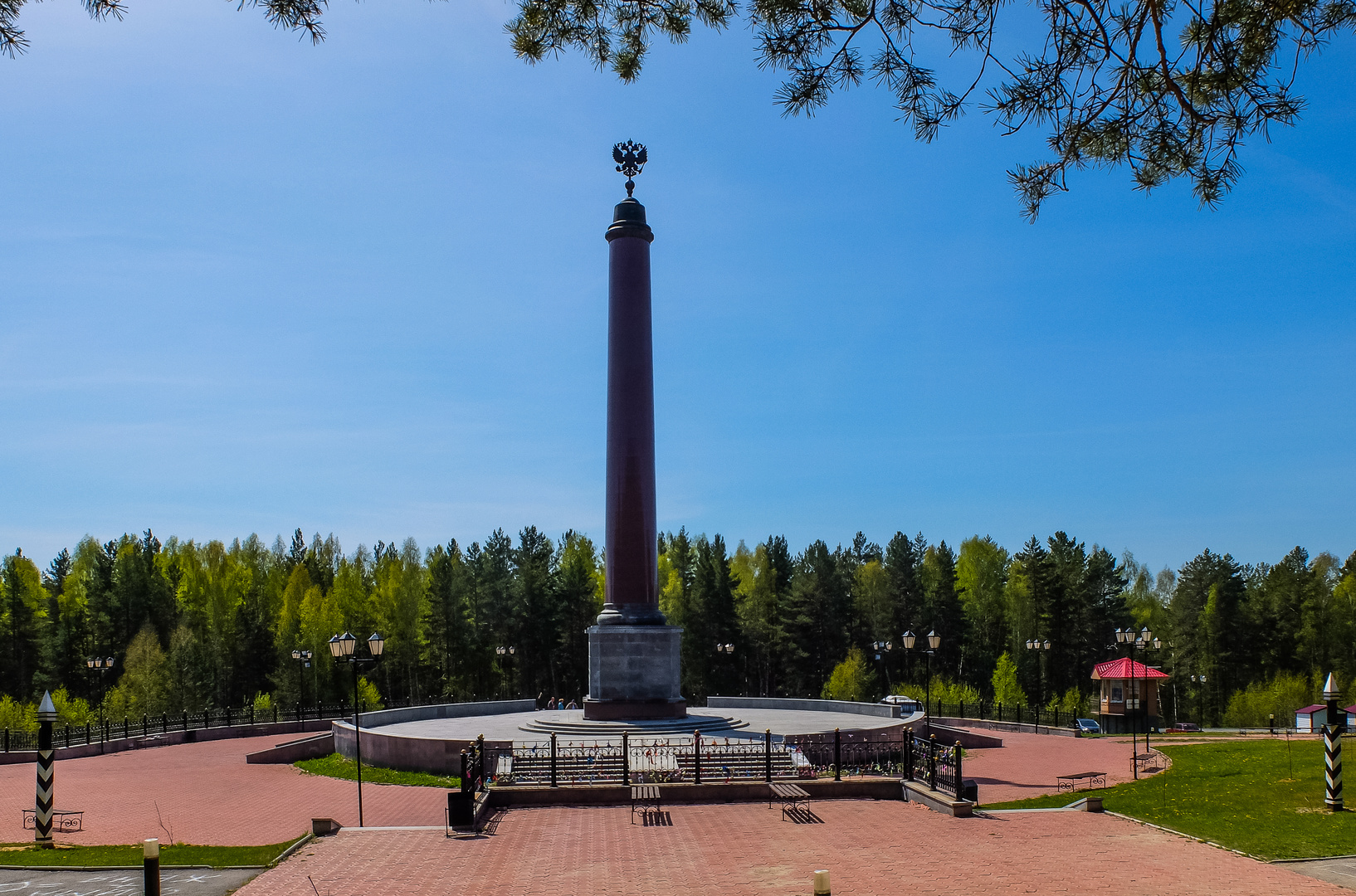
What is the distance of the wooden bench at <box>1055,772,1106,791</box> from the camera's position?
23.7 metres

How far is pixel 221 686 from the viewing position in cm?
7031

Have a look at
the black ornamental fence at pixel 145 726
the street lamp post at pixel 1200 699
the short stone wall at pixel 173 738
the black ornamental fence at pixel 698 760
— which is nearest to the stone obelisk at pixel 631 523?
the black ornamental fence at pixel 698 760

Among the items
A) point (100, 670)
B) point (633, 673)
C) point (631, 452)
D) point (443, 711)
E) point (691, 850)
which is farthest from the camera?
point (100, 670)

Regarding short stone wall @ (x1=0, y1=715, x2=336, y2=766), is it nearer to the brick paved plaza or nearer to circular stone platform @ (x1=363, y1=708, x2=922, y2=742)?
circular stone platform @ (x1=363, y1=708, x2=922, y2=742)

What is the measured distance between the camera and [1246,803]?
1834 centimetres

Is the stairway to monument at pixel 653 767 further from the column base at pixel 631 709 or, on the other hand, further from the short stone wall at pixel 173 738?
the short stone wall at pixel 173 738

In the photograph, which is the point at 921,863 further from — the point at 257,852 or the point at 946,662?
the point at 946,662

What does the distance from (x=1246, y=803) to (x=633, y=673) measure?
1709 centimetres

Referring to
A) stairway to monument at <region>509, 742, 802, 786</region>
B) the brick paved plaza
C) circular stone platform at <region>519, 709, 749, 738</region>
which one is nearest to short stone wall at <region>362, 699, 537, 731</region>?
circular stone platform at <region>519, 709, 749, 738</region>

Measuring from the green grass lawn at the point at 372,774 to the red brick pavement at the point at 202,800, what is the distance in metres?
0.58

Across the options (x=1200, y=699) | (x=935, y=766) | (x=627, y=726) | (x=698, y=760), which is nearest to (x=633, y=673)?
(x=627, y=726)

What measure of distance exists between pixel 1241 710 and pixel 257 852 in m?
63.9

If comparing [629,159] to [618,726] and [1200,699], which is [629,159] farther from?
[1200,699]

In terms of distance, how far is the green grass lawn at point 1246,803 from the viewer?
1437 centimetres
